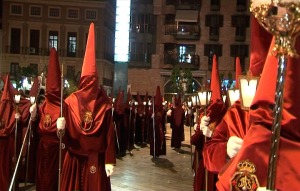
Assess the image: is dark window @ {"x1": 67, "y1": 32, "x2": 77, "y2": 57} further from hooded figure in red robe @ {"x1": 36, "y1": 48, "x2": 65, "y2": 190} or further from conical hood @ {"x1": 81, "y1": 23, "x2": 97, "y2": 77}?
conical hood @ {"x1": 81, "y1": 23, "x2": 97, "y2": 77}

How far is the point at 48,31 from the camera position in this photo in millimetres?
47875

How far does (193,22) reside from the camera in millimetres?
47281

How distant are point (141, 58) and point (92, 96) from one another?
40.9 metres

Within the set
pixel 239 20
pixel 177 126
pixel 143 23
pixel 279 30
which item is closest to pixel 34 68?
pixel 143 23

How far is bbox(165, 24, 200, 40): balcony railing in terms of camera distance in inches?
1852

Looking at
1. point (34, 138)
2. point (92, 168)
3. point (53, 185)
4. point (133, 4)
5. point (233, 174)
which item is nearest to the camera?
point (233, 174)

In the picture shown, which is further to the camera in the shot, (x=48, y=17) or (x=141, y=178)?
(x=48, y=17)

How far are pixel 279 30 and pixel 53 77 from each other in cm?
591

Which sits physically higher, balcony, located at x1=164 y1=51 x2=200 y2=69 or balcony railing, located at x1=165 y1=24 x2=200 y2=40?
balcony railing, located at x1=165 y1=24 x2=200 y2=40

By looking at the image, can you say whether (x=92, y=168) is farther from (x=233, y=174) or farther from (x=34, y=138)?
(x=34, y=138)

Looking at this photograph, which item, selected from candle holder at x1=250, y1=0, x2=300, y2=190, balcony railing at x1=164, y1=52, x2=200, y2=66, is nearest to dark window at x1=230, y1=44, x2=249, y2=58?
balcony railing at x1=164, y1=52, x2=200, y2=66

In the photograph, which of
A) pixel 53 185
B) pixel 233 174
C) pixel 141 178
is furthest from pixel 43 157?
pixel 233 174

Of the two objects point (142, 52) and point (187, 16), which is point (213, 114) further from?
point (187, 16)

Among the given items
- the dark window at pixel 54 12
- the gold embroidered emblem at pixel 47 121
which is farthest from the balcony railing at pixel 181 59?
the gold embroidered emblem at pixel 47 121
